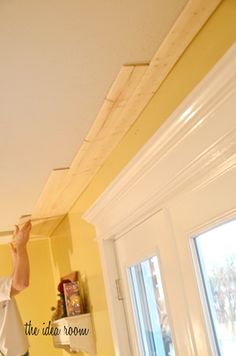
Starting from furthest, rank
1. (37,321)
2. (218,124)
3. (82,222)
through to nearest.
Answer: (37,321) < (82,222) < (218,124)

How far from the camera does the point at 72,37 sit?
123 cm

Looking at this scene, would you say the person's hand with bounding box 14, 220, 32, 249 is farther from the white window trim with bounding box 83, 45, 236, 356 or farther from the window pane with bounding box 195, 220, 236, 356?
the window pane with bounding box 195, 220, 236, 356

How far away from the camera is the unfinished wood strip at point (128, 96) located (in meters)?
1.27

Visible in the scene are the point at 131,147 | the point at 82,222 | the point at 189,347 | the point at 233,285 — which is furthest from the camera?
the point at 82,222

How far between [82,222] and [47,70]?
60.9 inches

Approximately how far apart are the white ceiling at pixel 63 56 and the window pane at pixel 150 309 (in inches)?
25.0

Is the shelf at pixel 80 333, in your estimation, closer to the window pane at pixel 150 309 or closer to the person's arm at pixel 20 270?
the person's arm at pixel 20 270

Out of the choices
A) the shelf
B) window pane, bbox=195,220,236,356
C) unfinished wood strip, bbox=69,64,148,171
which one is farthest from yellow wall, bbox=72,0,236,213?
the shelf

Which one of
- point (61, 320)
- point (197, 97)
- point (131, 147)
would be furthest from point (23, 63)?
point (61, 320)

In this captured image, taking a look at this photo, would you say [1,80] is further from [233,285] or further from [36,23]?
[233,285]

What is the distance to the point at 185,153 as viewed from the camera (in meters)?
1.46

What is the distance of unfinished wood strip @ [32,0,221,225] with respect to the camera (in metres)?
1.27

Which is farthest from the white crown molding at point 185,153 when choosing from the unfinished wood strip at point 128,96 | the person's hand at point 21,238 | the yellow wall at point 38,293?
the yellow wall at point 38,293

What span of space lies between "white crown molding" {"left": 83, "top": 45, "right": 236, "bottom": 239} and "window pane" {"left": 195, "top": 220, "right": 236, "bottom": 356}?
176 mm
